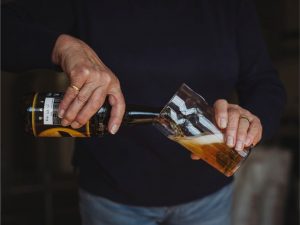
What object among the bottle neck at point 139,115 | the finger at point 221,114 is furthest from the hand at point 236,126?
the bottle neck at point 139,115

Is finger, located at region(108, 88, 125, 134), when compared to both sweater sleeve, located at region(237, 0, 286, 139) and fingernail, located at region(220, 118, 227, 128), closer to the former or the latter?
fingernail, located at region(220, 118, 227, 128)

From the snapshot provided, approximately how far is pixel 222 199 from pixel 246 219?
0.95 m

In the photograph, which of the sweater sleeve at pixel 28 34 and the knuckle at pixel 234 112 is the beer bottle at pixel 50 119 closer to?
the sweater sleeve at pixel 28 34

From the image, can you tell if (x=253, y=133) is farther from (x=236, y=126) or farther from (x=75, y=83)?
(x=75, y=83)

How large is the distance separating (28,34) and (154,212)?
44 centimetres

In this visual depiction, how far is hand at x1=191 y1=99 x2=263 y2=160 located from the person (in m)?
0.08

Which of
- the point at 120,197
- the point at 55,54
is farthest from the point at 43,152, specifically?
the point at 55,54

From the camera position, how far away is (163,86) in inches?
35.0

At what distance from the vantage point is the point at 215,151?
0.73 meters

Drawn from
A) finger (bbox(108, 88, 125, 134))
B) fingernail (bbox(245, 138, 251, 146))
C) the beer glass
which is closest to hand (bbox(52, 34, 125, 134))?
finger (bbox(108, 88, 125, 134))

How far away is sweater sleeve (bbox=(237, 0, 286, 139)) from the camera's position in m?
0.94

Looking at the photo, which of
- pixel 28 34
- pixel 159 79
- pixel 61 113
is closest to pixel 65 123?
pixel 61 113

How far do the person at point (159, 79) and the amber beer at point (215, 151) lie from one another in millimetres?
111

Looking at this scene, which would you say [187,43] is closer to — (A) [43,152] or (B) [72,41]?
(B) [72,41]
